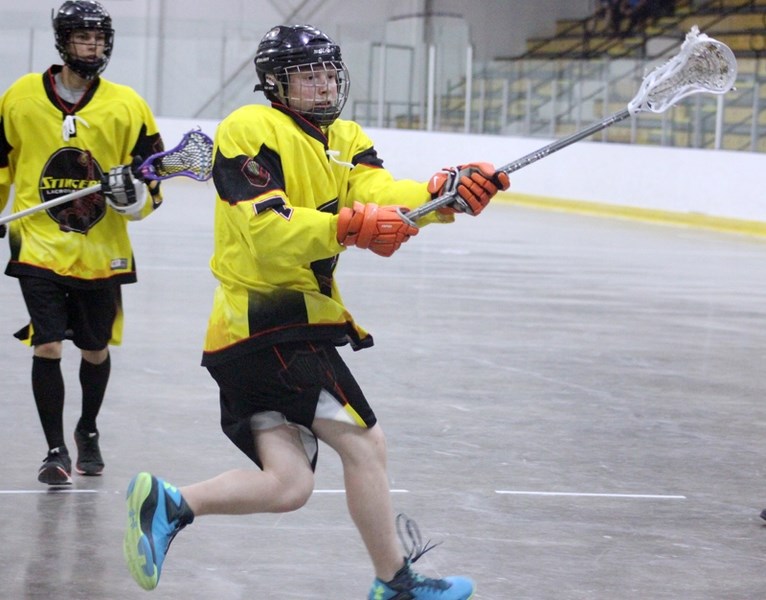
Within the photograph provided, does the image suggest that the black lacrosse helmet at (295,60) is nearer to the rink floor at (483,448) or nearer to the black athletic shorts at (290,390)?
the black athletic shorts at (290,390)

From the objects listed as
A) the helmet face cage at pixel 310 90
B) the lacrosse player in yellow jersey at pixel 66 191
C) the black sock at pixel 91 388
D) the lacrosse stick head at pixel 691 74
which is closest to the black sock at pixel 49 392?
the lacrosse player in yellow jersey at pixel 66 191

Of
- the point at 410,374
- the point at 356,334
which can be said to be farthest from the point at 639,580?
the point at 410,374

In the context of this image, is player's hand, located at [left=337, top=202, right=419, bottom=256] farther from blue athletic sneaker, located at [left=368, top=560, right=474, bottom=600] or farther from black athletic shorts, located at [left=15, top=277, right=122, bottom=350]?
black athletic shorts, located at [left=15, top=277, right=122, bottom=350]

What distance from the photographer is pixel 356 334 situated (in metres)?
3.65

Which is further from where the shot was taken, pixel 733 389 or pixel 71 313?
pixel 733 389

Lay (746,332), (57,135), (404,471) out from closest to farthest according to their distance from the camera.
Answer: (57,135) → (404,471) → (746,332)

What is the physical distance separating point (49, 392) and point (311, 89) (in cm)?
189

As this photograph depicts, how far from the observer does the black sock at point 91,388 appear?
507cm

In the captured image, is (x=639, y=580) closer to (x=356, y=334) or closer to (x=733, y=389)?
(x=356, y=334)

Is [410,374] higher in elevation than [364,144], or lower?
lower

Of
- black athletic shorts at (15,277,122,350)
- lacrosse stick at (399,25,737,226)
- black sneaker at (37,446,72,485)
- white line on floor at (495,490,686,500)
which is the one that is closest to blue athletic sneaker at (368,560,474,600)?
lacrosse stick at (399,25,737,226)

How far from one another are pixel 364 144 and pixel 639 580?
55.7 inches

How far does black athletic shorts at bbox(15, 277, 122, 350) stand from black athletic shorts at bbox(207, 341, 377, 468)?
144 cm

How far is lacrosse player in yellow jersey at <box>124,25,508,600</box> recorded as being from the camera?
3434 millimetres
